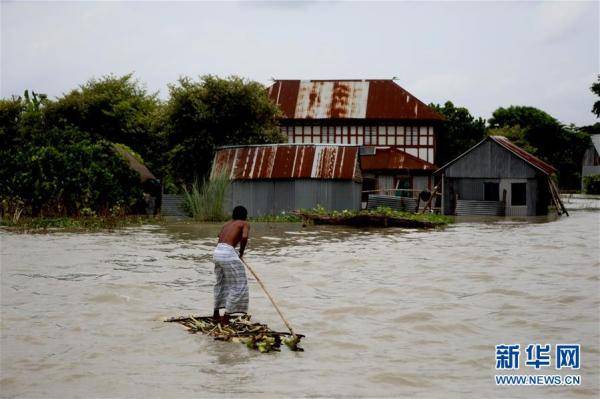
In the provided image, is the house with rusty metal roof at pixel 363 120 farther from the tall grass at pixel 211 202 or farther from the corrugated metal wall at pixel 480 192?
the tall grass at pixel 211 202

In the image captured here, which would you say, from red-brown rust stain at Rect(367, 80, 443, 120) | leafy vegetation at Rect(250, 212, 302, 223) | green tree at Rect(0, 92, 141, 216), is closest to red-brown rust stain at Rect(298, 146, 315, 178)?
leafy vegetation at Rect(250, 212, 302, 223)

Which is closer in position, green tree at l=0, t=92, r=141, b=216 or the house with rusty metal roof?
green tree at l=0, t=92, r=141, b=216

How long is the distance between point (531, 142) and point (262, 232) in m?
47.8

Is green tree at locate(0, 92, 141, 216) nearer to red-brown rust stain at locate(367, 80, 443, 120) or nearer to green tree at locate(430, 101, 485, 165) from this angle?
red-brown rust stain at locate(367, 80, 443, 120)

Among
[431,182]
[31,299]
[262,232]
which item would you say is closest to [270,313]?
[31,299]

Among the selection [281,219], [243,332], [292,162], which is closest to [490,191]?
[292,162]


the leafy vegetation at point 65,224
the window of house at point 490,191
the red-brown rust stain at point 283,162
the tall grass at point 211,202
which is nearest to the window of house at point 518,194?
the window of house at point 490,191

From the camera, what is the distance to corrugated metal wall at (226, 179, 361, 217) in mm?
32125

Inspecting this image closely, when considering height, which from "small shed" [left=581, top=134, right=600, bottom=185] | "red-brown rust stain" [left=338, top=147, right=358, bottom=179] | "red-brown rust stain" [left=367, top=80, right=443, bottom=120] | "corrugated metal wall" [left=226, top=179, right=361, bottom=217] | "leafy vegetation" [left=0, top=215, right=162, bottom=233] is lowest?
"leafy vegetation" [left=0, top=215, right=162, bottom=233]

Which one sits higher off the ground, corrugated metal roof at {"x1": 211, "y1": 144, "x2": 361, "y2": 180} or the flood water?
corrugated metal roof at {"x1": 211, "y1": 144, "x2": 361, "y2": 180}

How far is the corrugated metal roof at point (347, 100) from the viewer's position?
157ft

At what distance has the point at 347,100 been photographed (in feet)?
161

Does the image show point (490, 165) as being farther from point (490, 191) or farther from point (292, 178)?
point (292, 178)

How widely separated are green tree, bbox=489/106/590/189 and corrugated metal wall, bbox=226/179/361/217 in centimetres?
3696
